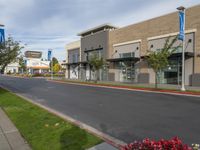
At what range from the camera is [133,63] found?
103 feet

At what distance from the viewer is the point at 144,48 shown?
29.5m

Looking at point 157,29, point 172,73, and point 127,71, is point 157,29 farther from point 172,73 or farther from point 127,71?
point 127,71

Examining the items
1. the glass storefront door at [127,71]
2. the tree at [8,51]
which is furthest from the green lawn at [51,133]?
the glass storefront door at [127,71]

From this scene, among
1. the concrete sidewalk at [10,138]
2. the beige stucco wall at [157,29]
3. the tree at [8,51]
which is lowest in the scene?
the concrete sidewalk at [10,138]

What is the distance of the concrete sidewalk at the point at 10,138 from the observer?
520cm

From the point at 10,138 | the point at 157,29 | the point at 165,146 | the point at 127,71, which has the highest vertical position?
the point at 157,29

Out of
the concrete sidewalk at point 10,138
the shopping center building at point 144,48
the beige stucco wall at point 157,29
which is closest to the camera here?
the concrete sidewalk at point 10,138

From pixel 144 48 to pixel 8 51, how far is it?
61.6 feet

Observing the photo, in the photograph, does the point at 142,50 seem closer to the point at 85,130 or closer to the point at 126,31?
the point at 126,31

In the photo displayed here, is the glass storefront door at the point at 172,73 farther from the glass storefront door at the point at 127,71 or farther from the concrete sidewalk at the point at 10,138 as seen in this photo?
the concrete sidewalk at the point at 10,138

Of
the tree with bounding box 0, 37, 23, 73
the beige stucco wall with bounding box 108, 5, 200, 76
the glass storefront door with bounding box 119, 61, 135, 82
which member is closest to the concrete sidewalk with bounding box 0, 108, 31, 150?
the tree with bounding box 0, 37, 23, 73

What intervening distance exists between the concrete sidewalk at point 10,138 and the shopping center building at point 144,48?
20.2m

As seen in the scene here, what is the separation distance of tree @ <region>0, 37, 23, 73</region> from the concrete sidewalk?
959 cm

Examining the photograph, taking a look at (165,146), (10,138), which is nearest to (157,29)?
(10,138)
